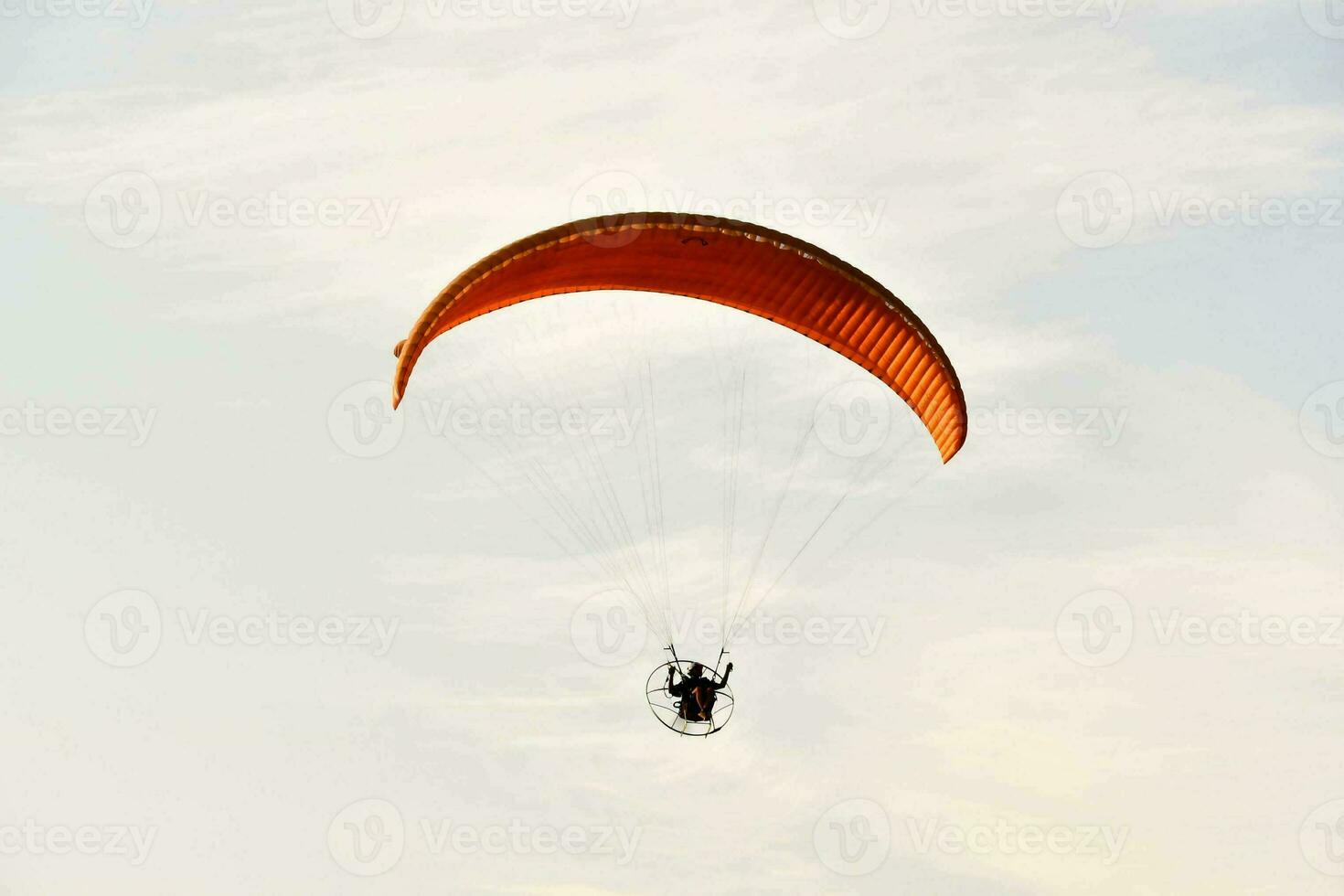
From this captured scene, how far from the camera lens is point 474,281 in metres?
31.3

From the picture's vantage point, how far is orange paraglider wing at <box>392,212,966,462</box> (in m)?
31.7

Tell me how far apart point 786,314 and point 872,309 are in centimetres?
167

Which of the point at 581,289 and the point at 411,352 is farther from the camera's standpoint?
the point at 581,289

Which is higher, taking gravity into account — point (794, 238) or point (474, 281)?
point (794, 238)

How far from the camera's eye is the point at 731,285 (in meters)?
34.4

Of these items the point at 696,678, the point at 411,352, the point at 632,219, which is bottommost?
the point at 696,678

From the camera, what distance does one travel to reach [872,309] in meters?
33.7

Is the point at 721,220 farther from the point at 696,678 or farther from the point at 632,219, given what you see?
the point at 696,678

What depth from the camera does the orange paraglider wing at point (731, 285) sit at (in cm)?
3172

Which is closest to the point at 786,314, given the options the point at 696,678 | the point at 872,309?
the point at 872,309

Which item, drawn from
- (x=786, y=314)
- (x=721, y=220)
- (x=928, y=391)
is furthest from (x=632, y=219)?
(x=928, y=391)

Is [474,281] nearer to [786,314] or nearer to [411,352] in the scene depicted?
[411,352]

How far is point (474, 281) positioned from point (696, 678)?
301 inches

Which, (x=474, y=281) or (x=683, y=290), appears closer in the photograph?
(x=474, y=281)
